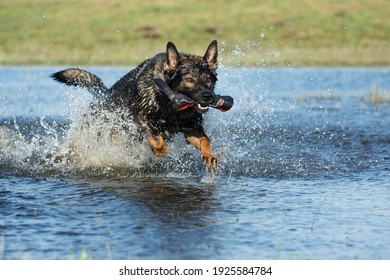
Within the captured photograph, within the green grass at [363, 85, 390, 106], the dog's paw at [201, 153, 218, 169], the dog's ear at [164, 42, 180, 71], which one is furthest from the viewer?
the green grass at [363, 85, 390, 106]

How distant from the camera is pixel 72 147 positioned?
10102 millimetres

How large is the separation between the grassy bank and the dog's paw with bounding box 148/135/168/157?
19.9 metres

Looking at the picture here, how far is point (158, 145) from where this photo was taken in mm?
8898

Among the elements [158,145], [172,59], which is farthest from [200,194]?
[172,59]

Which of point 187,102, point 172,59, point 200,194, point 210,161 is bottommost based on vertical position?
point 200,194

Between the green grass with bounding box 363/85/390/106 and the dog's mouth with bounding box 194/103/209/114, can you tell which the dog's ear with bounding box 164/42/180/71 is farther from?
the green grass with bounding box 363/85/390/106

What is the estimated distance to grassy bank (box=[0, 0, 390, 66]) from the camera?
31.2 meters

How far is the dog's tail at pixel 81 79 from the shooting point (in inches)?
396

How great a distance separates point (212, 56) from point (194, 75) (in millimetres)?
486

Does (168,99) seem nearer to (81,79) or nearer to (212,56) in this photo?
(212,56)

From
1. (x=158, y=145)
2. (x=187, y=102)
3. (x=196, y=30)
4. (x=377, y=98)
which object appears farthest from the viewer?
(x=196, y=30)

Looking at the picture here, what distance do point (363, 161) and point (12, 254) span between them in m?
6.04

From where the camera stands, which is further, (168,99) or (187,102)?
(168,99)

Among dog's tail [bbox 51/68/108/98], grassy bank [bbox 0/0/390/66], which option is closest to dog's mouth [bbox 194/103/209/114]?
dog's tail [bbox 51/68/108/98]
